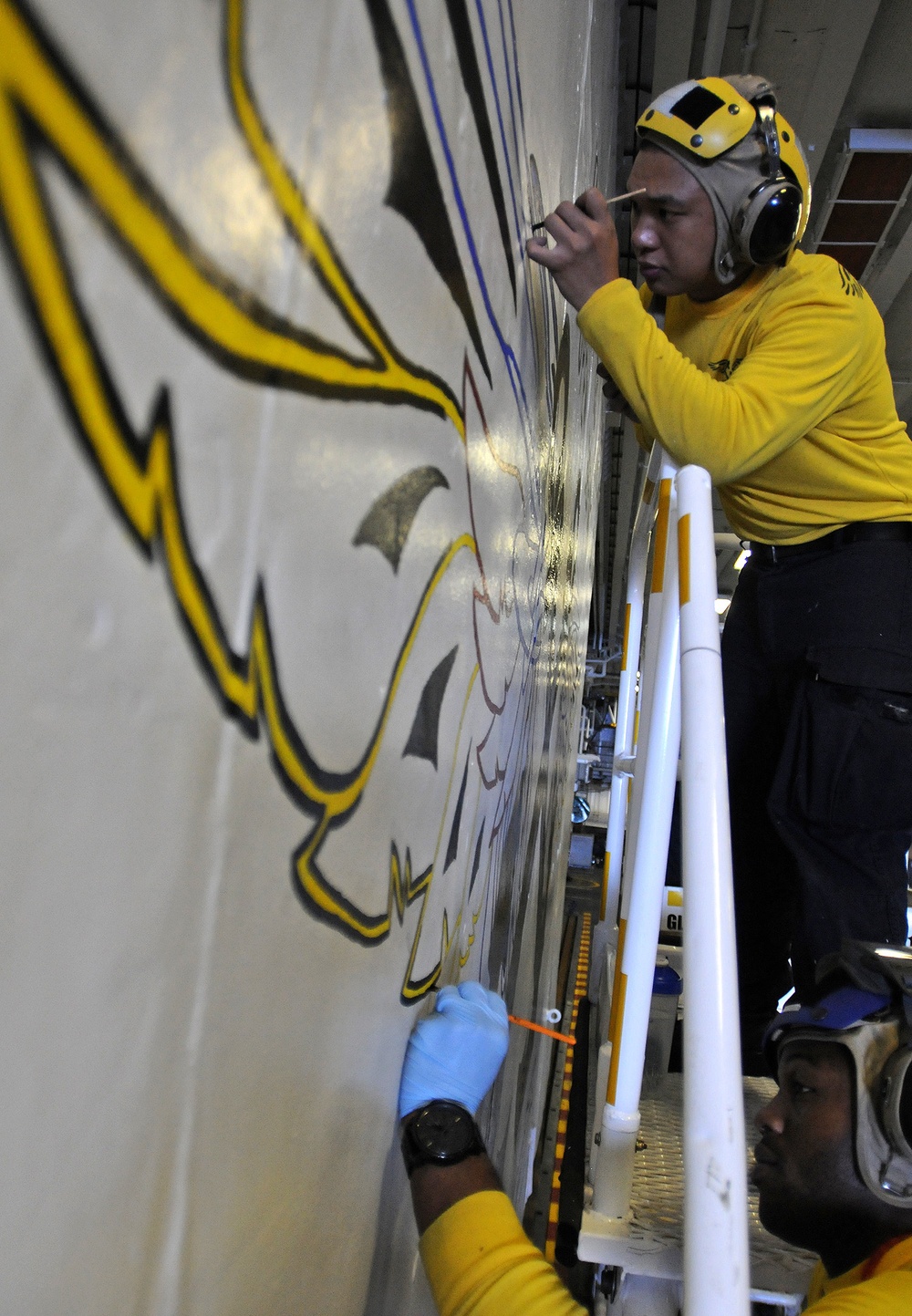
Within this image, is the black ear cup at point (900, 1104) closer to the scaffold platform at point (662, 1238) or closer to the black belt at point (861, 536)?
the scaffold platform at point (662, 1238)

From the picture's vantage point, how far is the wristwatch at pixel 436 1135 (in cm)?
74

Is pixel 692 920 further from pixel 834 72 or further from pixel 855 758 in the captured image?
pixel 834 72

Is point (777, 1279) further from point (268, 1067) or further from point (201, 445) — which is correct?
point (201, 445)

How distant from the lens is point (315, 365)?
37cm

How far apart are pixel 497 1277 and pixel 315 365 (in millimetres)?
709

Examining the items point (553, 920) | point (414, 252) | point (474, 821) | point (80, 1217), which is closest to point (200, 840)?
point (80, 1217)

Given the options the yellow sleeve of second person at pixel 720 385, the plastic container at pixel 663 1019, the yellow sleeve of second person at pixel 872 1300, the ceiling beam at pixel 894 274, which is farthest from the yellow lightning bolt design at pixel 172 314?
the ceiling beam at pixel 894 274

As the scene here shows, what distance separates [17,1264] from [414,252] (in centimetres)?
50

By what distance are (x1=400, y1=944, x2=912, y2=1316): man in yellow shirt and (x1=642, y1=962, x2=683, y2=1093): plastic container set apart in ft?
5.73

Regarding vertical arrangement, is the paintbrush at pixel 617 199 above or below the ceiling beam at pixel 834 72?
below

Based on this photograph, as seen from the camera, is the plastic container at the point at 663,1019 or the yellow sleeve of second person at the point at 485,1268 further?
the plastic container at the point at 663,1019

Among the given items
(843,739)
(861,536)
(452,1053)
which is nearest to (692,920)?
(452,1053)

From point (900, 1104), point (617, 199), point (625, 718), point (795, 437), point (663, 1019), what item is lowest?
point (663, 1019)

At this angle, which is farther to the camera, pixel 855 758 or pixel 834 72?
pixel 834 72
